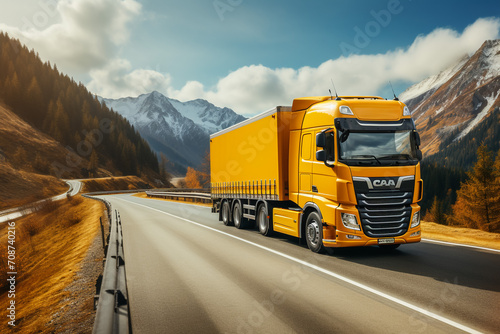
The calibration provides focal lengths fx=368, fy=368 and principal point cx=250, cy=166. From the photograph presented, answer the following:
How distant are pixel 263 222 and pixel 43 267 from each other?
25.4 feet

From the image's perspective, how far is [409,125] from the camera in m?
8.95

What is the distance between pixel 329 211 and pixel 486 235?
749cm

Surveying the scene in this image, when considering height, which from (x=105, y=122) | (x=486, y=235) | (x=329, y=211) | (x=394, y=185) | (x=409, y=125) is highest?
(x=105, y=122)

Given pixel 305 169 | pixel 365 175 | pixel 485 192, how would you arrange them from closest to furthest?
pixel 365 175 → pixel 305 169 → pixel 485 192

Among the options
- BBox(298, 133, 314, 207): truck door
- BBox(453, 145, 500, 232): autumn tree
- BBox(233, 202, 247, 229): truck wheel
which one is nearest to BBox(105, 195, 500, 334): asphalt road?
BBox(298, 133, 314, 207): truck door

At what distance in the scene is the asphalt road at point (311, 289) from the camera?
4590 millimetres

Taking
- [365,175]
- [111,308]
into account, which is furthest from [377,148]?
[111,308]

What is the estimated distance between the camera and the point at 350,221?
27.1ft

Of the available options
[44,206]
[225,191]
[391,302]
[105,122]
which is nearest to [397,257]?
[391,302]

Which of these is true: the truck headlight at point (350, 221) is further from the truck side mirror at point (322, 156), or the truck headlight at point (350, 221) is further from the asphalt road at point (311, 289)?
the truck side mirror at point (322, 156)

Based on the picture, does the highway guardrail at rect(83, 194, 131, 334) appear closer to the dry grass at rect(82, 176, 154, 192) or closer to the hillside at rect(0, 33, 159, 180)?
the dry grass at rect(82, 176, 154, 192)

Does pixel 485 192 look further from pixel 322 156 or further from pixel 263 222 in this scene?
pixel 322 156

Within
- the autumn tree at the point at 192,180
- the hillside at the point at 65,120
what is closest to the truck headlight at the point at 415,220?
the autumn tree at the point at 192,180

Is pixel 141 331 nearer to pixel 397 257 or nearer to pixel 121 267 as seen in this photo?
pixel 121 267
